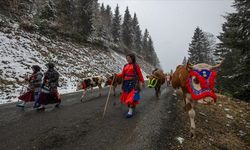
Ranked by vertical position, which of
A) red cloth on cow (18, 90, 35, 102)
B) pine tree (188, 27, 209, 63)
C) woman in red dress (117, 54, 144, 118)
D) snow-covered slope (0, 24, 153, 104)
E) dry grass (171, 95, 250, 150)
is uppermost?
pine tree (188, 27, 209, 63)

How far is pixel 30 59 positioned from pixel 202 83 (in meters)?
22.4

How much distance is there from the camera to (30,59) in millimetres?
23250

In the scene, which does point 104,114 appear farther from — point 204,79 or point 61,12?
point 61,12

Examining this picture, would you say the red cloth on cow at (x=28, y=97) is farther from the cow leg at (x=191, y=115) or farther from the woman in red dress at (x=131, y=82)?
the cow leg at (x=191, y=115)

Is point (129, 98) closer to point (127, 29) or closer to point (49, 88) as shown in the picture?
point (49, 88)

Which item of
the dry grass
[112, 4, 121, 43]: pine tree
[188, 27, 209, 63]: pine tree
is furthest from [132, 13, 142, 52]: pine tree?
the dry grass

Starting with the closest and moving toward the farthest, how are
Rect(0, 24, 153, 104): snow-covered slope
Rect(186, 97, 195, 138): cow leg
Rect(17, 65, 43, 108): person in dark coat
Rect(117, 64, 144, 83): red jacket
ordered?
Rect(186, 97, 195, 138): cow leg, Rect(117, 64, 144, 83): red jacket, Rect(17, 65, 43, 108): person in dark coat, Rect(0, 24, 153, 104): snow-covered slope

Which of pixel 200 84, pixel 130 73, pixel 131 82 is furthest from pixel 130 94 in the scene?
pixel 200 84

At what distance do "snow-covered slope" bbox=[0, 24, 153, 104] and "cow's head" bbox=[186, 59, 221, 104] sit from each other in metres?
11.8

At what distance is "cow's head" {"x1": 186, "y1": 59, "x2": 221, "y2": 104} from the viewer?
4.86 metres

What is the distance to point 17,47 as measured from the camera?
2403 cm

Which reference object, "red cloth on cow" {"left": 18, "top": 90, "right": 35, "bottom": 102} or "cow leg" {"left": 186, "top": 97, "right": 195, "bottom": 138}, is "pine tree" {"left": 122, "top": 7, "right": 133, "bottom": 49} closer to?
"red cloth on cow" {"left": 18, "top": 90, "right": 35, "bottom": 102}

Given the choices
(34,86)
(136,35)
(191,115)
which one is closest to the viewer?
(191,115)

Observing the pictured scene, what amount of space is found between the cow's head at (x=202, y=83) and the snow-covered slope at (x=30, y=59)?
11771mm
